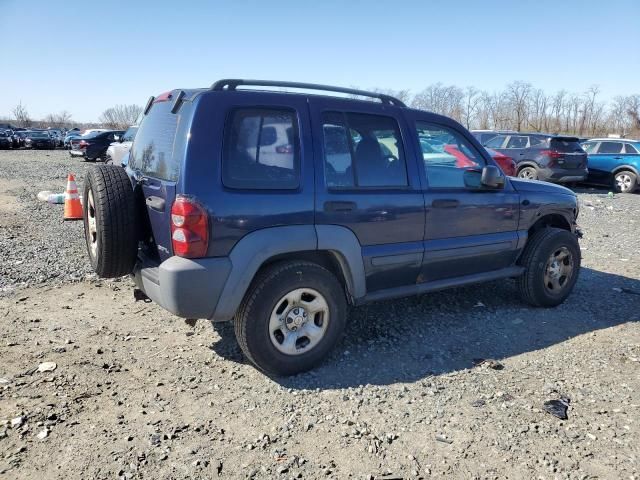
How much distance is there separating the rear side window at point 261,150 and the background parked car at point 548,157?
12.5 meters

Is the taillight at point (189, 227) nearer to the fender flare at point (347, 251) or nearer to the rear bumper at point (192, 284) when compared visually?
the rear bumper at point (192, 284)

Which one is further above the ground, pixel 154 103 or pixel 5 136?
pixel 5 136

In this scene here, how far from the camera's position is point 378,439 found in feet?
9.59

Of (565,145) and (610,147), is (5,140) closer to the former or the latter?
(565,145)

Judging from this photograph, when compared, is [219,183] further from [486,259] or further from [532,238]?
→ [532,238]

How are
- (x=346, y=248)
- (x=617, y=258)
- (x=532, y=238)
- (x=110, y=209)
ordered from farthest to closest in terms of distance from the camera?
(x=617, y=258) < (x=532, y=238) < (x=346, y=248) < (x=110, y=209)

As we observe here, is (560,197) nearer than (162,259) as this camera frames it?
No

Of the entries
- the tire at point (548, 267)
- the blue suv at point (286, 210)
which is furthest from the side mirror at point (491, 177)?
the tire at point (548, 267)

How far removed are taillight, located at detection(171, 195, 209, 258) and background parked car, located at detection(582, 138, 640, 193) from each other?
16.3 m

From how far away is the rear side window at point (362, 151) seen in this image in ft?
12.0

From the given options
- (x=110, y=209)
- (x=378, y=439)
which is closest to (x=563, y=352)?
(x=378, y=439)

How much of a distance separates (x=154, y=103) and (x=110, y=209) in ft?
3.52

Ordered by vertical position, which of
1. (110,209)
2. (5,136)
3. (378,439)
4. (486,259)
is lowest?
(378,439)

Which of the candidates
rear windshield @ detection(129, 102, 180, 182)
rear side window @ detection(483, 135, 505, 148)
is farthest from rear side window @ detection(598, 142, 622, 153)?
rear windshield @ detection(129, 102, 180, 182)
